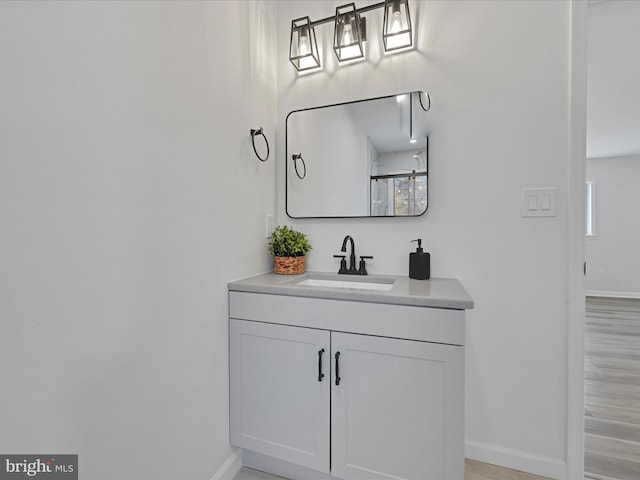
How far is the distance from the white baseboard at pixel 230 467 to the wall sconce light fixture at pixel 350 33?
2.15 m

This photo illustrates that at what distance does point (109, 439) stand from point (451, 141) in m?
1.85

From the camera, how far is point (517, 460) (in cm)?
143

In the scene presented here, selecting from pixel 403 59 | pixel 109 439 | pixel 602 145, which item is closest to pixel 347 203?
pixel 403 59

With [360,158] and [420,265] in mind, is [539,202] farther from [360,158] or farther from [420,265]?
[360,158]

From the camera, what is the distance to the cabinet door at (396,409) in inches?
42.6

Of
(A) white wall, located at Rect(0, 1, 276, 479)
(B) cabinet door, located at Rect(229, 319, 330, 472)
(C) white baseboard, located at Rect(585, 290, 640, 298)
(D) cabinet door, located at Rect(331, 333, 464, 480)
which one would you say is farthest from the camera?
(C) white baseboard, located at Rect(585, 290, 640, 298)

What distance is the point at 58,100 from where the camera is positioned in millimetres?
756

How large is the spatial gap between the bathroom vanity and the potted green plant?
0.28 metres

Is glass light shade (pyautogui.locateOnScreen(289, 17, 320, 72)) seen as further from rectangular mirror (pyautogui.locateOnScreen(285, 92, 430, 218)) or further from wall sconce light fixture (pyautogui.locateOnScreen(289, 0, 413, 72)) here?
rectangular mirror (pyautogui.locateOnScreen(285, 92, 430, 218))

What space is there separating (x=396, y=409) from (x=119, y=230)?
1177 millimetres

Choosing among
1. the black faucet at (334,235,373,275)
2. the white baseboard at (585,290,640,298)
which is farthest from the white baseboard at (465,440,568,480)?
the white baseboard at (585,290,640,298)

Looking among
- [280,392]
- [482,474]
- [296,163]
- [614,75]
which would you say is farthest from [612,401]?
[614,75]

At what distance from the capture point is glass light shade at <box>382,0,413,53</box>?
154 cm

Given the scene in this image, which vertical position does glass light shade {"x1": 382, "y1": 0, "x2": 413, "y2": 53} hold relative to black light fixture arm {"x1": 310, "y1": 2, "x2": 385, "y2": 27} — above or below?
below
